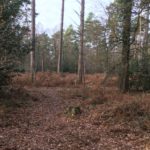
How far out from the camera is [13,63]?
635 inches

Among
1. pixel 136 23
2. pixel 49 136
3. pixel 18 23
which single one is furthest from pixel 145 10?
pixel 49 136

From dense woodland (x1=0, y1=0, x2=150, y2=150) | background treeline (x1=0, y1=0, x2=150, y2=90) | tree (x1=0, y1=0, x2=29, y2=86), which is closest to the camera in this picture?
dense woodland (x1=0, y1=0, x2=150, y2=150)

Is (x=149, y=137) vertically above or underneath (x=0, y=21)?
underneath

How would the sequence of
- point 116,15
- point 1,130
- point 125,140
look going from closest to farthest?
point 125,140 → point 1,130 → point 116,15

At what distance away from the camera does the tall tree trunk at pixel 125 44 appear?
17.9 m

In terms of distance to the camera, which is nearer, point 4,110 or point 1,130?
point 1,130

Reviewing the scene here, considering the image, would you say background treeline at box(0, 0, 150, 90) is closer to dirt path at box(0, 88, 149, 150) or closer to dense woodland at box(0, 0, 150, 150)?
→ dense woodland at box(0, 0, 150, 150)

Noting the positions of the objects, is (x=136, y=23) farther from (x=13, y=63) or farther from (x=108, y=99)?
(x=13, y=63)

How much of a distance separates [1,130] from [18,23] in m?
9.34

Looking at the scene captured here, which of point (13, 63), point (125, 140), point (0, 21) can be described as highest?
point (0, 21)

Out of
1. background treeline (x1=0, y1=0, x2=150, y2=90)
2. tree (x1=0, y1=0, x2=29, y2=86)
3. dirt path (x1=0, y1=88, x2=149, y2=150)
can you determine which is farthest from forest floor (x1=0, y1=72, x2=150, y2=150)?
background treeline (x1=0, y1=0, x2=150, y2=90)

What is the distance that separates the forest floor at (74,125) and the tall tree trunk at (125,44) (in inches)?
131

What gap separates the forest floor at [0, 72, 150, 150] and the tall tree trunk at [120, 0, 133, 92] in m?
3.34

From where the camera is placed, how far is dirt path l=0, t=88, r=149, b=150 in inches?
349
